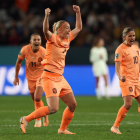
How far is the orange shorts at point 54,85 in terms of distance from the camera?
6160 mm

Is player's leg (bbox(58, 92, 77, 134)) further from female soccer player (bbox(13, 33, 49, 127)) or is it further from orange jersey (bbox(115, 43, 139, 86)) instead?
female soccer player (bbox(13, 33, 49, 127))

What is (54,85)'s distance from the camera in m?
6.18

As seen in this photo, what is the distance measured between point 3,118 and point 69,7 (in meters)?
10.8

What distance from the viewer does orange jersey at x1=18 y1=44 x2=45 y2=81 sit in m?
8.21

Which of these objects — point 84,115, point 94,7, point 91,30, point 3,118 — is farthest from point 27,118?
point 94,7

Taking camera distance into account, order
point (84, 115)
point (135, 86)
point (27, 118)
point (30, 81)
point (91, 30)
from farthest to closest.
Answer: point (91, 30)
point (84, 115)
point (30, 81)
point (135, 86)
point (27, 118)

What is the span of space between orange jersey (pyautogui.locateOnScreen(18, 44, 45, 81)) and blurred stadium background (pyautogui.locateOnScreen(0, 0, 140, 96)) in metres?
6.91

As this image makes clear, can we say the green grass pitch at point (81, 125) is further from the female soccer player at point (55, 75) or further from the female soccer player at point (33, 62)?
the female soccer player at point (33, 62)

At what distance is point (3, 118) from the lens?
902 centimetres

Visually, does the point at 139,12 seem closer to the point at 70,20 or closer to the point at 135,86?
the point at 70,20

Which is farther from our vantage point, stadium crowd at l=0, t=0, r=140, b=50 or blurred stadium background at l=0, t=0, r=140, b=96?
stadium crowd at l=0, t=0, r=140, b=50

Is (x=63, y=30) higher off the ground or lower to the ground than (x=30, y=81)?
higher

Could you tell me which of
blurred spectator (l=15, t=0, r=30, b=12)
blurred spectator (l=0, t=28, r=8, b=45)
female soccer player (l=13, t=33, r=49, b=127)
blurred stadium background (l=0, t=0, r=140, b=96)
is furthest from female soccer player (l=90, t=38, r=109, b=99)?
female soccer player (l=13, t=33, r=49, b=127)

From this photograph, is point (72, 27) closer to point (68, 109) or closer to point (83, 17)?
point (83, 17)
